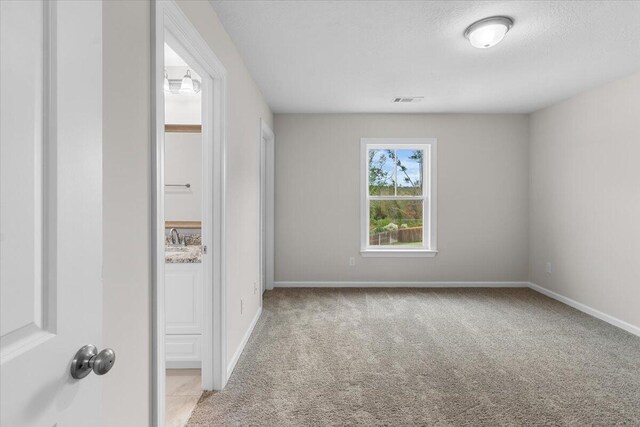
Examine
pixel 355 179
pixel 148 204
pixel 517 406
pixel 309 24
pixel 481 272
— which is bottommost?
pixel 517 406

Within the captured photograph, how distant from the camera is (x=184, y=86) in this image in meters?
3.19

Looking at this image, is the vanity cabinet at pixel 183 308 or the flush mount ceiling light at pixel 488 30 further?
the vanity cabinet at pixel 183 308

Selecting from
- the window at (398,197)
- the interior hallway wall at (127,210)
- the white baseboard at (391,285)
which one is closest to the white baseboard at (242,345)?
the interior hallway wall at (127,210)

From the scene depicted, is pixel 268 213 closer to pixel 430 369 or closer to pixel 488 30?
pixel 430 369

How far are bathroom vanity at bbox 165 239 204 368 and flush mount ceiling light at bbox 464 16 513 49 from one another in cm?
255

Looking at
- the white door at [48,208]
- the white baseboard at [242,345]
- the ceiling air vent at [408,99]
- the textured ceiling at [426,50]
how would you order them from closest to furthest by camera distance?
the white door at [48,208] < the textured ceiling at [426,50] < the white baseboard at [242,345] < the ceiling air vent at [408,99]

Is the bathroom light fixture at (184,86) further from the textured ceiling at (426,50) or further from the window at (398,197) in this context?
the window at (398,197)

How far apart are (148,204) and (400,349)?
2372 mm

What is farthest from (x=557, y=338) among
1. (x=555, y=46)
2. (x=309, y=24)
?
(x=309, y=24)

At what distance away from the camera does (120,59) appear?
122 centimetres

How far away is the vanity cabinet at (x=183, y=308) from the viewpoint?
262 cm

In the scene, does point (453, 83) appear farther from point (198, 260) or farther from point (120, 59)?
point (120, 59)

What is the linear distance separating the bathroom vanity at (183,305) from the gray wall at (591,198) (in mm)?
3959

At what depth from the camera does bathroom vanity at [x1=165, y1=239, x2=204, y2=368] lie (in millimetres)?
2619
